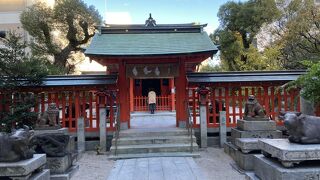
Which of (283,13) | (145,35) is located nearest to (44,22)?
(145,35)

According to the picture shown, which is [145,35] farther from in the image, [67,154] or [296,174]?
[296,174]

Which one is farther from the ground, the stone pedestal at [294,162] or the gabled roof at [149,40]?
the gabled roof at [149,40]

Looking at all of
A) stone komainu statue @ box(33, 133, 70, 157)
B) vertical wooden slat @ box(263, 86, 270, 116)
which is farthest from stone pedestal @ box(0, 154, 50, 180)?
vertical wooden slat @ box(263, 86, 270, 116)

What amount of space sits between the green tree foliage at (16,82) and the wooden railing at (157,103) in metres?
13.8

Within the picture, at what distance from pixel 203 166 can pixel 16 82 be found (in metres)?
7.85

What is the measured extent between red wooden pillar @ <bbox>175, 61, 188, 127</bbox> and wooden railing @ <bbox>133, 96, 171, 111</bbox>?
39.3 feet

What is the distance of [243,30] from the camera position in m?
32.6

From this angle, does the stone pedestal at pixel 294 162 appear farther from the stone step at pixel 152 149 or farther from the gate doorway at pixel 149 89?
the gate doorway at pixel 149 89

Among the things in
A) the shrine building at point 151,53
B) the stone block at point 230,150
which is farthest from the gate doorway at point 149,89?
the stone block at point 230,150

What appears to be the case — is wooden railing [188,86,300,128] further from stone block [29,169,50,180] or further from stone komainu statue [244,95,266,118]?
stone block [29,169,50,180]

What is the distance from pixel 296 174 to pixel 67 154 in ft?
20.4

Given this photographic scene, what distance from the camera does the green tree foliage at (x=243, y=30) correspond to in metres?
29.2

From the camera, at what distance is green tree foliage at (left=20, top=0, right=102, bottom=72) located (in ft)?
88.3

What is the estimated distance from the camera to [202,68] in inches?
2148
